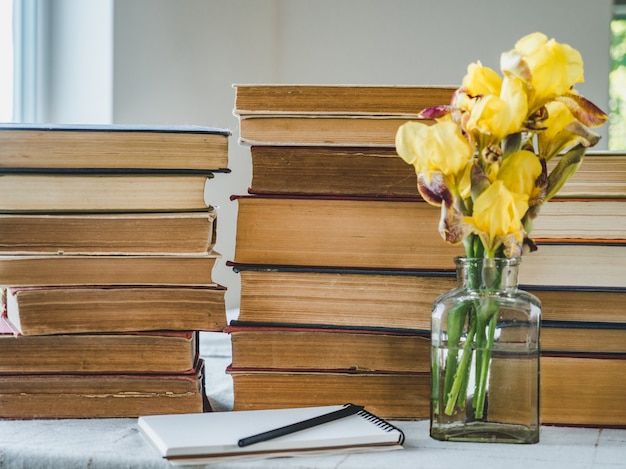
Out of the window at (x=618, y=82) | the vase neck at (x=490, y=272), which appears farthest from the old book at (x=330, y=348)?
the window at (x=618, y=82)

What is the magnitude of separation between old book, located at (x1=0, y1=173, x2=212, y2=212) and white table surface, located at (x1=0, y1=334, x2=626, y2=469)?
19cm

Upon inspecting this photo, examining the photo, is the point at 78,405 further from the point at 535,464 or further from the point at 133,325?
the point at 535,464

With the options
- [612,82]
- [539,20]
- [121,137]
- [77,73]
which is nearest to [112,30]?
[77,73]

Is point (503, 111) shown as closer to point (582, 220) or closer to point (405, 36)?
point (582, 220)

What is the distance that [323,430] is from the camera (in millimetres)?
603

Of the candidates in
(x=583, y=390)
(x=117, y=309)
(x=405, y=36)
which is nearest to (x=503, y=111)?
(x=583, y=390)

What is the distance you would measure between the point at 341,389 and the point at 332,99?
0.86 feet

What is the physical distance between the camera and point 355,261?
27.4 inches

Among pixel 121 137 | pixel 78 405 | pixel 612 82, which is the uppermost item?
pixel 612 82

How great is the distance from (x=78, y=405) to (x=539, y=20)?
2323 millimetres

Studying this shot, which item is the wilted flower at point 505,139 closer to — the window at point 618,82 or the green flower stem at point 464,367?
the green flower stem at point 464,367

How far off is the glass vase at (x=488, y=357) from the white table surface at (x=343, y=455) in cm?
2

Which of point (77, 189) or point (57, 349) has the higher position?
point (77, 189)

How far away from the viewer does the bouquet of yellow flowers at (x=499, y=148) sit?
22.3 inches
